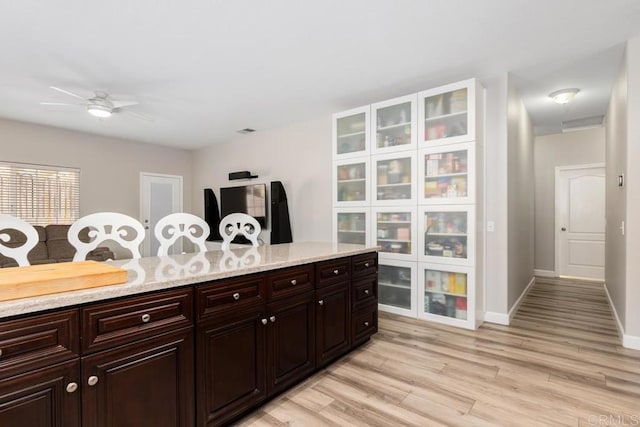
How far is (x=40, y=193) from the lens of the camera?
5.21 m

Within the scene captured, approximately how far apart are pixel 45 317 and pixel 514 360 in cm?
307

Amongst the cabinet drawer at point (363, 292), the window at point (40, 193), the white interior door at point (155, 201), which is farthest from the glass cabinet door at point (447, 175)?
the window at point (40, 193)

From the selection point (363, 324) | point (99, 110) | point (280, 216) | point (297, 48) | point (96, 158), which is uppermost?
point (297, 48)

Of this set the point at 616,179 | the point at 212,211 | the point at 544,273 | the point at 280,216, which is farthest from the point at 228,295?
the point at 544,273

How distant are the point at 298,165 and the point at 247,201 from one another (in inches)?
52.5

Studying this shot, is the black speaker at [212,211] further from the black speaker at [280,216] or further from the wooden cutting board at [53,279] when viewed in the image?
the wooden cutting board at [53,279]

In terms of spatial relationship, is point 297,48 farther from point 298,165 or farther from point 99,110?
point 298,165

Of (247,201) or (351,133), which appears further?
(247,201)

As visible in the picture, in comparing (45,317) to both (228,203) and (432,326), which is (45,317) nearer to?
(432,326)

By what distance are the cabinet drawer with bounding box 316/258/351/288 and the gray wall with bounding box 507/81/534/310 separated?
80.9 inches

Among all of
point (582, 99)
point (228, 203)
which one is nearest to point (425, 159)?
point (582, 99)

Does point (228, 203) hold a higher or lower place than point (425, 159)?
lower

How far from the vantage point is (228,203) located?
20.8ft

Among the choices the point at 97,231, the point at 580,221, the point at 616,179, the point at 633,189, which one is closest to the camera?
the point at 97,231
